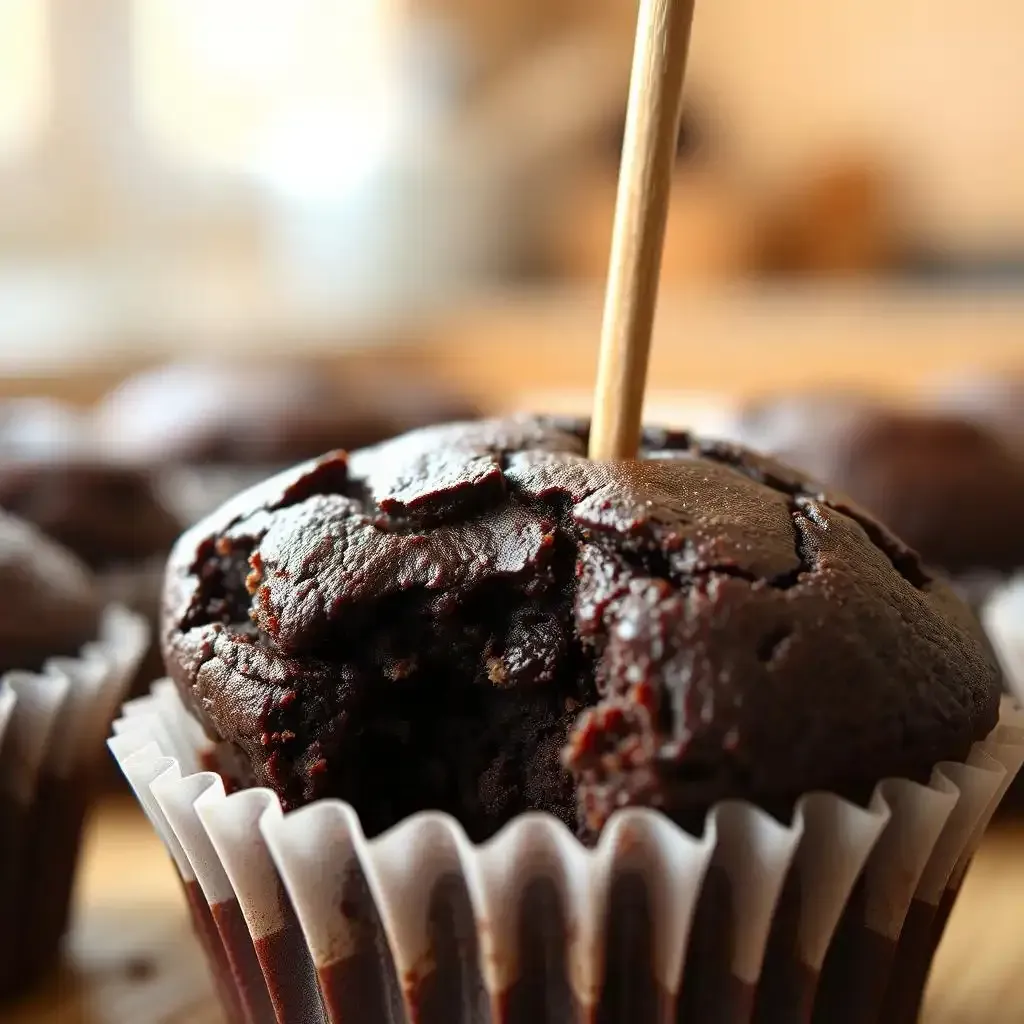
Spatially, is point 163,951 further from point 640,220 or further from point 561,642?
point 640,220

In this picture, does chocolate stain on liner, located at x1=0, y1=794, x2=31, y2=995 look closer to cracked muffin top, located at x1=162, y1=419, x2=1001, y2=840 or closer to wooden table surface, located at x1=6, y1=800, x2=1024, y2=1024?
wooden table surface, located at x1=6, y1=800, x2=1024, y2=1024

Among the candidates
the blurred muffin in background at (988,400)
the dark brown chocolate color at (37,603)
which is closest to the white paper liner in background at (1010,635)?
the blurred muffin in background at (988,400)

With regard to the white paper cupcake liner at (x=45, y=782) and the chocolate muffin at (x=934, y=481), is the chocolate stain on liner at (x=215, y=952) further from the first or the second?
the chocolate muffin at (x=934, y=481)

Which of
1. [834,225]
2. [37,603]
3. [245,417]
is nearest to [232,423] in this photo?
[245,417]

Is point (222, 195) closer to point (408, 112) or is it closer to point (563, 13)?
point (408, 112)

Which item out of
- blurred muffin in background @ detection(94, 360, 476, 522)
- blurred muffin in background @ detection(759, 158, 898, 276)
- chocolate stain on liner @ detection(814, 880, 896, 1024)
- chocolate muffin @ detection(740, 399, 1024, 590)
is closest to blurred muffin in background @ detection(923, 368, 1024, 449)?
chocolate muffin @ detection(740, 399, 1024, 590)

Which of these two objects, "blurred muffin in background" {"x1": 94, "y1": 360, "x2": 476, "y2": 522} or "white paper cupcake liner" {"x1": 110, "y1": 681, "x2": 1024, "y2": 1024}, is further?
"blurred muffin in background" {"x1": 94, "y1": 360, "x2": 476, "y2": 522}

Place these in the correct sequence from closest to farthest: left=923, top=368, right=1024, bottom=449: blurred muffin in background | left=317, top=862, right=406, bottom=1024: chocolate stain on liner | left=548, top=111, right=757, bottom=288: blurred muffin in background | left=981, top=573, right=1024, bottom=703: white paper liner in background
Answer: left=317, top=862, right=406, bottom=1024: chocolate stain on liner, left=981, top=573, right=1024, bottom=703: white paper liner in background, left=923, top=368, right=1024, bottom=449: blurred muffin in background, left=548, top=111, right=757, bottom=288: blurred muffin in background
